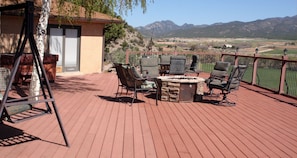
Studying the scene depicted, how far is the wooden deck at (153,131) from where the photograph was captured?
3.77 metres

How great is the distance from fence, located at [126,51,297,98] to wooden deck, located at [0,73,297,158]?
1686 millimetres

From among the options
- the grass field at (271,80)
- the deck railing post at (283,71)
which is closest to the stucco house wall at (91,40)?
the grass field at (271,80)

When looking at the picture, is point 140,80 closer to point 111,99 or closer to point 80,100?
point 111,99

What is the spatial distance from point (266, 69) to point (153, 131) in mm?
7530

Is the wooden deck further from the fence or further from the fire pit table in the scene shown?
the fence

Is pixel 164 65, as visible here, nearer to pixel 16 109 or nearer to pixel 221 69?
pixel 221 69

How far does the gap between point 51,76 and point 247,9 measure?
243ft

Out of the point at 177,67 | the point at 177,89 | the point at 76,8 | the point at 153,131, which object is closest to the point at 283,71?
the point at 177,67

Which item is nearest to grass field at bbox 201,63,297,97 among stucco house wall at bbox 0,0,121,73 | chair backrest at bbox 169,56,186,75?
chair backrest at bbox 169,56,186,75

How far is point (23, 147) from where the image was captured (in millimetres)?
3709

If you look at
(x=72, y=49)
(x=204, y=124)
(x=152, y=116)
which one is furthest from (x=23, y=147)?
(x=72, y=49)

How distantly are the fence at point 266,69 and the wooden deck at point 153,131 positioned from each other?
1.69 m

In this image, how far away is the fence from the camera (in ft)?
28.8

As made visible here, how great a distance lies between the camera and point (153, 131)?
4.63 metres
